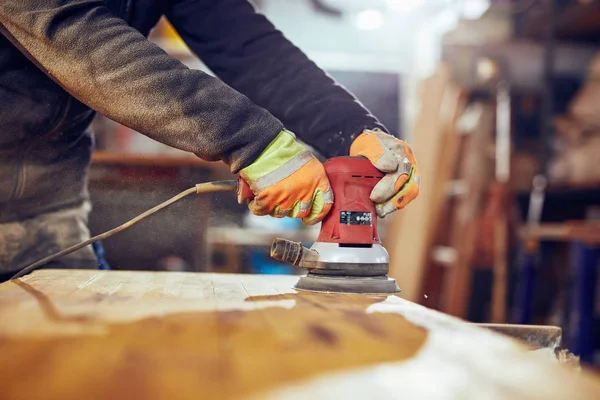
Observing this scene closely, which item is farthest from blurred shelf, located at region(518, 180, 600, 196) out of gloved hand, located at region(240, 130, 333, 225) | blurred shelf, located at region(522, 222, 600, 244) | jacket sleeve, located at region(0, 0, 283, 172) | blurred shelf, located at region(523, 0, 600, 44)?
jacket sleeve, located at region(0, 0, 283, 172)

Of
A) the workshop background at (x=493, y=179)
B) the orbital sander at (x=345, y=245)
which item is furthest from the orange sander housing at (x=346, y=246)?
the workshop background at (x=493, y=179)

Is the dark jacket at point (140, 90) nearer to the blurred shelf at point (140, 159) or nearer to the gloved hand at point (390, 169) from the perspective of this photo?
the gloved hand at point (390, 169)

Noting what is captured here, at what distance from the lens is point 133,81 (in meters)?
1.08

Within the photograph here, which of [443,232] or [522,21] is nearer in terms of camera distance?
[522,21]

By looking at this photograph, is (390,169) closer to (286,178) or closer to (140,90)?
(286,178)

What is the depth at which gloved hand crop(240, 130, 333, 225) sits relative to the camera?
1.15m

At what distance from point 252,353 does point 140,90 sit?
2.12ft

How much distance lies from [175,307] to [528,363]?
20.2 inches

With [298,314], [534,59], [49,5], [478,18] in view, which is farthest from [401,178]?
[478,18]

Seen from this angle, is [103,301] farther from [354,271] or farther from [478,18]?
[478,18]

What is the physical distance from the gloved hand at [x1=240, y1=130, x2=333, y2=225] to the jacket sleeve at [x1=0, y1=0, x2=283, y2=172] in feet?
0.08

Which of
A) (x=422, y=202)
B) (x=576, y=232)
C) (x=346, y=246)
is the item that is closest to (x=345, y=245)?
(x=346, y=246)

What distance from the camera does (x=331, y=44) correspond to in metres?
5.40

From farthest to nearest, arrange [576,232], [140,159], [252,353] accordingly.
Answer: [140,159] < [576,232] < [252,353]
